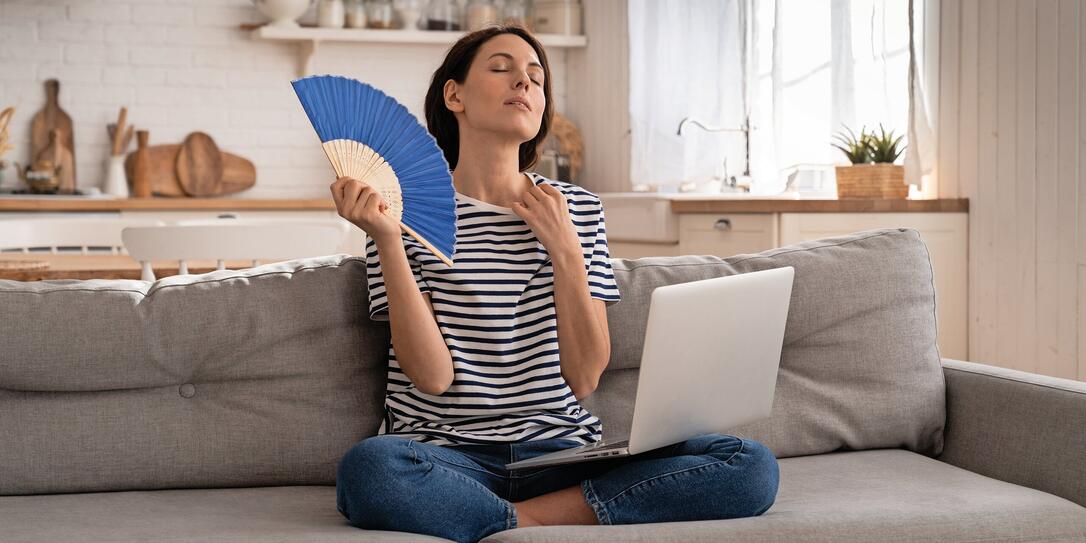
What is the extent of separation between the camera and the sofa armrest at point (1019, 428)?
181 cm

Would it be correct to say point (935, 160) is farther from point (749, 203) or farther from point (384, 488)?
point (384, 488)

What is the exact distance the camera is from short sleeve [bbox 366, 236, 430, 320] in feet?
5.72

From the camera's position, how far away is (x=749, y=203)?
346 cm

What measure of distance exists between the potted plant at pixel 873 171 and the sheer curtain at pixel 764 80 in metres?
0.09

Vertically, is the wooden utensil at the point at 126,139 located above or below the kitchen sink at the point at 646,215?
above

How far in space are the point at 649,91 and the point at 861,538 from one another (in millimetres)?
3680

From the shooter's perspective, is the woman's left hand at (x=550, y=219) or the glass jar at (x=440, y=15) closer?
the woman's left hand at (x=550, y=219)

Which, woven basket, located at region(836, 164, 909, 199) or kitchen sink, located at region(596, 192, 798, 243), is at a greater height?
woven basket, located at region(836, 164, 909, 199)

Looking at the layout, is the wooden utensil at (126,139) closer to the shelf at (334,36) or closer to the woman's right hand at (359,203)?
the shelf at (334,36)

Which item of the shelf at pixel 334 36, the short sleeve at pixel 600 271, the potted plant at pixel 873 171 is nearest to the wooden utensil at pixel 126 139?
the shelf at pixel 334 36

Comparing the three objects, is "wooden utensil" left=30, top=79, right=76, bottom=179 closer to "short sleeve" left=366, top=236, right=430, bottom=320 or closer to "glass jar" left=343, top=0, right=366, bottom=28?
"glass jar" left=343, top=0, right=366, bottom=28

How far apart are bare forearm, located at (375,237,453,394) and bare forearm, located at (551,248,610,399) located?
0.19 meters

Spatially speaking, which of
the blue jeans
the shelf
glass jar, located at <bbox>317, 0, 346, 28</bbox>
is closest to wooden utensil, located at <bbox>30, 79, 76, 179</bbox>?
the shelf

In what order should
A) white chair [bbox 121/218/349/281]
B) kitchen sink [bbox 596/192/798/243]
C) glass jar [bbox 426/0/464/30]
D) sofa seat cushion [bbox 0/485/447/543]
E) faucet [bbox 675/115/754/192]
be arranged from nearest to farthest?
sofa seat cushion [bbox 0/485/447/543], white chair [bbox 121/218/349/281], kitchen sink [bbox 596/192/798/243], faucet [bbox 675/115/754/192], glass jar [bbox 426/0/464/30]
